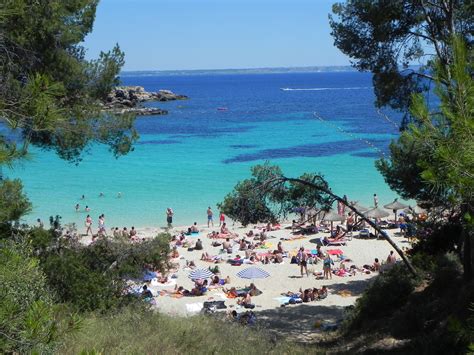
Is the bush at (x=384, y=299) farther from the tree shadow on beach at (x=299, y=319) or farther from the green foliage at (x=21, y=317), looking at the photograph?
the green foliage at (x=21, y=317)

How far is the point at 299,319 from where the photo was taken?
13.6m

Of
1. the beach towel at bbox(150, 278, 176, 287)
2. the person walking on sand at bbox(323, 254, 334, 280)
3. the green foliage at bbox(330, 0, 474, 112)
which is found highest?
the green foliage at bbox(330, 0, 474, 112)

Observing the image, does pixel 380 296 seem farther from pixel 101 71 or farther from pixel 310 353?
pixel 101 71

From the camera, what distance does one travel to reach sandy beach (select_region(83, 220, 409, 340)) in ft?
44.8

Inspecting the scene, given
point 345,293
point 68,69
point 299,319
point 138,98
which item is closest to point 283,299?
point 345,293

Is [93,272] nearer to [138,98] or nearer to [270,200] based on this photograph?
[270,200]

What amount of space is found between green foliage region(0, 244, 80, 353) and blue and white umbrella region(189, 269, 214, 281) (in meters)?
13.6

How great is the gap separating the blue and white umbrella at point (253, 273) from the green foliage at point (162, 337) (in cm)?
916

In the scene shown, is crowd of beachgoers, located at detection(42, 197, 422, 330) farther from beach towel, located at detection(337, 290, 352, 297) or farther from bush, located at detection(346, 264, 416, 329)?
bush, located at detection(346, 264, 416, 329)

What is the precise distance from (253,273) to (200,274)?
164 cm

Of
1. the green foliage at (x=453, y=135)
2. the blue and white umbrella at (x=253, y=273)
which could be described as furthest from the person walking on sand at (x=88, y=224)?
the green foliage at (x=453, y=135)

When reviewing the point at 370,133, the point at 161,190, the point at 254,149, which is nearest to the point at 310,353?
the point at 161,190

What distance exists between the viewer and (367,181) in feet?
118

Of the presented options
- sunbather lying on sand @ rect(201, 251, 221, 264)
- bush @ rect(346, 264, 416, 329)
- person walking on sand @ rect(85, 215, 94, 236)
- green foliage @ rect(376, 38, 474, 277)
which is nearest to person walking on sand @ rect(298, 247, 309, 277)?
sunbather lying on sand @ rect(201, 251, 221, 264)
